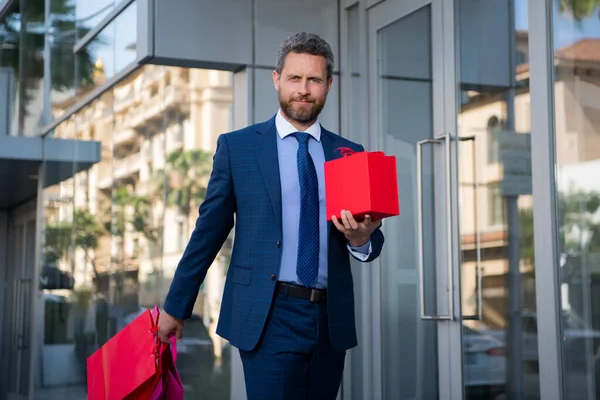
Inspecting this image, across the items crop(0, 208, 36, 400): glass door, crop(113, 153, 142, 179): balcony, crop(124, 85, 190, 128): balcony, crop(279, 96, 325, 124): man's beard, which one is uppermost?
crop(124, 85, 190, 128): balcony

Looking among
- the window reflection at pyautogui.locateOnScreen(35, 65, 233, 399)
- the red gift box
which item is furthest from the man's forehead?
the window reflection at pyautogui.locateOnScreen(35, 65, 233, 399)

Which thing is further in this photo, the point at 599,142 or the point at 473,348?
the point at 473,348

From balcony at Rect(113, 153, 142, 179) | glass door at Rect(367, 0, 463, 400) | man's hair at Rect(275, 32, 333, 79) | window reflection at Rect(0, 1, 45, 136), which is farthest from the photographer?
window reflection at Rect(0, 1, 45, 136)

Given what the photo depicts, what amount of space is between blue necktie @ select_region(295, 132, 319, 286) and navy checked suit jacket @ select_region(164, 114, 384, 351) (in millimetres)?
56

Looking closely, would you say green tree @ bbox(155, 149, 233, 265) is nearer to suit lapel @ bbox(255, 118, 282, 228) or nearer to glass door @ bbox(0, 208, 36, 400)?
suit lapel @ bbox(255, 118, 282, 228)

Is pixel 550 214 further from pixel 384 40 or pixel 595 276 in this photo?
pixel 384 40

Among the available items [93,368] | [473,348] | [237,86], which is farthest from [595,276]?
[237,86]

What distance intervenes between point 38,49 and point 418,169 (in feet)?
29.1

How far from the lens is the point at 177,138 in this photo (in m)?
7.61

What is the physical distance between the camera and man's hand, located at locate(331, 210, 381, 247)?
2891mm

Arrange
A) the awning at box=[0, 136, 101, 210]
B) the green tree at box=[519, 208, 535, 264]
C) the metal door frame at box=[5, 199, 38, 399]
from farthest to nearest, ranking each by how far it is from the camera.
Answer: the metal door frame at box=[5, 199, 38, 399]
the awning at box=[0, 136, 101, 210]
the green tree at box=[519, 208, 535, 264]

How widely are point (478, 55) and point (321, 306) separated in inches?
89.5

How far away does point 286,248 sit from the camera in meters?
3.12

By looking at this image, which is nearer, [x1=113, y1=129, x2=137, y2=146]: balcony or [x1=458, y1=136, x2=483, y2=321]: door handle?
[x1=458, y1=136, x2=483, y2=321]: door handle
